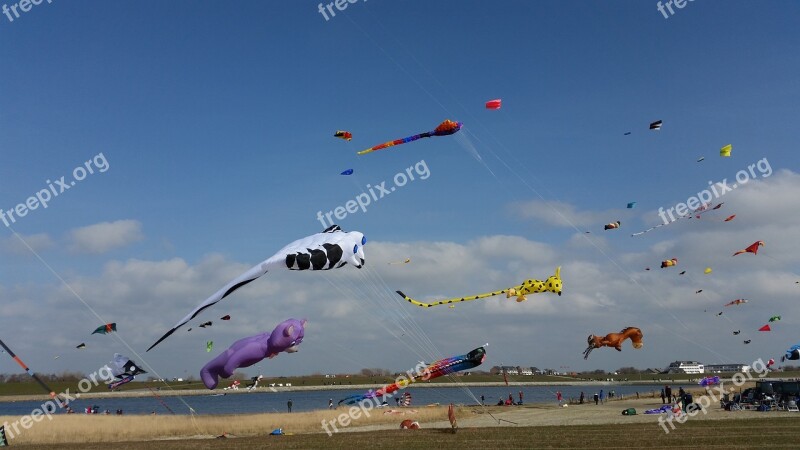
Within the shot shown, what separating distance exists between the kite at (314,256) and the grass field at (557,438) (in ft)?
26.4

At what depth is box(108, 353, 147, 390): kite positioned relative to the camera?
37062mm

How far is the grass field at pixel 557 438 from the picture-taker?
2566 cm

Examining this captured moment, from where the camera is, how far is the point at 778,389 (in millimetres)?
41875

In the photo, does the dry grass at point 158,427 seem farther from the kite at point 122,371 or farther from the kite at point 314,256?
the kite at point 314,256

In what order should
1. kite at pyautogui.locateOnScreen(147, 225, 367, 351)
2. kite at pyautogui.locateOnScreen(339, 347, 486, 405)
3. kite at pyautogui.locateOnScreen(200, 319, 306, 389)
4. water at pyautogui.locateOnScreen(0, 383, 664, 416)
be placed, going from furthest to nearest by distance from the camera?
1. water at pyautogui.locateOnScreen(0, 383, 664, 416)
2. kite at pyautogui.locateOnScreen(339, 347, 486, 405)
3. kite at pyautogui.locateOnScreen(200, 319, 306, 389)
4. kite at pyautogui.locateOnScreen(147, 225, 367, 351)

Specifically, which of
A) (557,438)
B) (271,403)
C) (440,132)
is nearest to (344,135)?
(440,132)

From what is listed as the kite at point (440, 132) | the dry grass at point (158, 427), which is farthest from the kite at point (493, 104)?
the dry grass at point (158, 427)

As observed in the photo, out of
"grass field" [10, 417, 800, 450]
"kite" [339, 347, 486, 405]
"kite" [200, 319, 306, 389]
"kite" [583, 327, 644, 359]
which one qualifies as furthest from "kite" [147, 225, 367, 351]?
"kite" [583, 327, 644, 359]

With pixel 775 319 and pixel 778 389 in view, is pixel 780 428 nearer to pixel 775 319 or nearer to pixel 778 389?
pixel 778 389

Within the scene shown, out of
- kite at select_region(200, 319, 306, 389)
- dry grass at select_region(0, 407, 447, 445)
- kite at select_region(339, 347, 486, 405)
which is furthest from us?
dry grass at select_region(0, 407, 447, 445)

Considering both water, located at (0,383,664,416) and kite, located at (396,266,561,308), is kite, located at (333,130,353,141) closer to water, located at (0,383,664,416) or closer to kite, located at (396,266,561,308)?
kite, located at (396,266,561,308)

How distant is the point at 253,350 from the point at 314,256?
4.64 metres

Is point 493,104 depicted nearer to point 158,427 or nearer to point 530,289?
point 530,289

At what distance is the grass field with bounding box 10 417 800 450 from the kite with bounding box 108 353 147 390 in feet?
14.9
